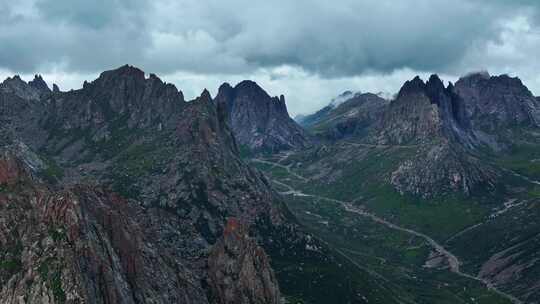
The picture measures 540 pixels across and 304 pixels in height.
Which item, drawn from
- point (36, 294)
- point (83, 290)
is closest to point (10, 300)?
point (36, 294)

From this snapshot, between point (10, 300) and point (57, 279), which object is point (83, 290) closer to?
point (57, 279)

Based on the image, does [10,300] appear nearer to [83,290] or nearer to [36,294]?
[36,294]
